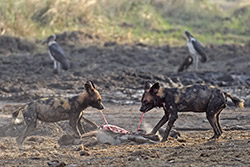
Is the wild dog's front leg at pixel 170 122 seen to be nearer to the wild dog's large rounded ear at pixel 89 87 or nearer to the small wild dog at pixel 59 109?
the small wild dog at pixel 59 109

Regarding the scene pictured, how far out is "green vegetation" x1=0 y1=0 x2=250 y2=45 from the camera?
20.6m

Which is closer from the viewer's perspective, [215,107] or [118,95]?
[215,107]

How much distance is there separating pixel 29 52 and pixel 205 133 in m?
11.0

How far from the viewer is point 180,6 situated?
29422mm

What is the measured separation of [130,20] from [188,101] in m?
16.8

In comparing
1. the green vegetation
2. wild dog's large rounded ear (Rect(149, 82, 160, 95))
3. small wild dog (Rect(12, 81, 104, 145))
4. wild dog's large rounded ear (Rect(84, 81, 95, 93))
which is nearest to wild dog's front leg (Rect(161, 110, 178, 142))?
wild dog's large rounded ear (Rect(149, 82, 160, 95))

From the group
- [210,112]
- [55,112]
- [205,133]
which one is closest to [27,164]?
[55,112]

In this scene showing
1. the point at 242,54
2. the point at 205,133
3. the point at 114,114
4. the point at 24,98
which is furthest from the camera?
the point at 242,54

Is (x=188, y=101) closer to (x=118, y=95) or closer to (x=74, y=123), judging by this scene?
(x=74, y=123)

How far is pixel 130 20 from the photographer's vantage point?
2470cm

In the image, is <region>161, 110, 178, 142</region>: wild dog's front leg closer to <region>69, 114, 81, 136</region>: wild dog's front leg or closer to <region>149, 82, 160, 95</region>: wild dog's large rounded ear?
<region>149, 82, 160, 95</region>: wild dog's large rounded ear

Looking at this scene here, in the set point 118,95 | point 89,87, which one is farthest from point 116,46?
point 89,87

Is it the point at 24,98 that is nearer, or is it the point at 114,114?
the point at 114,114

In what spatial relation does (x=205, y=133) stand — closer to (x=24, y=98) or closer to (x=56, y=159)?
(x=56, y=159)
